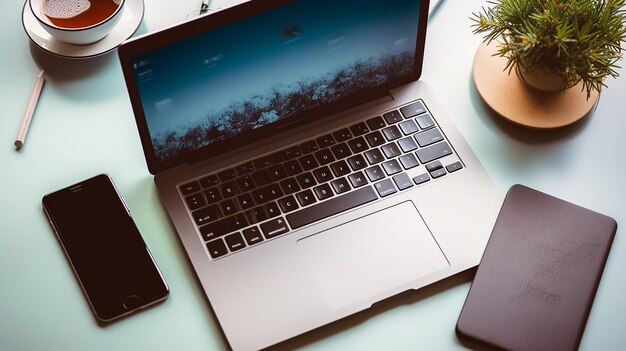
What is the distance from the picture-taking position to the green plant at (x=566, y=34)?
910 millimetres

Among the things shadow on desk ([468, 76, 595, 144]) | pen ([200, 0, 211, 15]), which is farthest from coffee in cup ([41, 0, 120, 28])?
shadow on desk ([468, 76, 595, 144])

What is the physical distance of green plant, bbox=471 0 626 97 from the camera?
91cm

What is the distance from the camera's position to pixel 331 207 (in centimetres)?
95

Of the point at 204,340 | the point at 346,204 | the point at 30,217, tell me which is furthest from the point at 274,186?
the point at 30,217

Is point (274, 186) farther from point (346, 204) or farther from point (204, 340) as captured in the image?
point (204, 340)

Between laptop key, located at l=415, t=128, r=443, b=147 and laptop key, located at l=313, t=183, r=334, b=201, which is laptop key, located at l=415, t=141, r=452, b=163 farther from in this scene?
laptop key, located at l=313, t=183, r=334, b=201

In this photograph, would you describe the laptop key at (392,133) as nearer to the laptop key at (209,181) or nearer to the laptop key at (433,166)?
the laptop key at (433,166)

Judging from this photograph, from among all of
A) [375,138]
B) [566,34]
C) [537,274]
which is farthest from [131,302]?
[566,34]

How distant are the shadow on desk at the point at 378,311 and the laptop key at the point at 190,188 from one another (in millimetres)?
227

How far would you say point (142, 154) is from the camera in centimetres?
101

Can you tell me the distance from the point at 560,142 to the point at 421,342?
0.36 m

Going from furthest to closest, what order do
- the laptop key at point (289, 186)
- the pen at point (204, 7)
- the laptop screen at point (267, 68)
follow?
the pen at point (204, 7)
the laptop key at point (289, 186)
the laptop screen at point (267, 68)

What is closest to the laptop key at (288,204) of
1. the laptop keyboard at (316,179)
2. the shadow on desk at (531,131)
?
the laptop keyboard at (316,179)

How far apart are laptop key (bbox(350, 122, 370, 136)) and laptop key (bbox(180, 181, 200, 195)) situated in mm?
224
